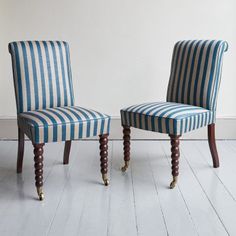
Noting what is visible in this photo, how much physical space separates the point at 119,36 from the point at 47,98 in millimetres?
1085

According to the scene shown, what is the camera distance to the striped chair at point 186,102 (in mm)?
2270

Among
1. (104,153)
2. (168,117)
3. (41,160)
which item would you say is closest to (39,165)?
(41,160)

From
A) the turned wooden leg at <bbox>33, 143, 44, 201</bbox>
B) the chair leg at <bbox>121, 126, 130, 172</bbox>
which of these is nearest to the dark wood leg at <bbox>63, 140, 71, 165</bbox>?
the chair leg at <bbox>121, 126, 130, 172</bbox>

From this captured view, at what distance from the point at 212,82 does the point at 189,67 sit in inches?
8.1

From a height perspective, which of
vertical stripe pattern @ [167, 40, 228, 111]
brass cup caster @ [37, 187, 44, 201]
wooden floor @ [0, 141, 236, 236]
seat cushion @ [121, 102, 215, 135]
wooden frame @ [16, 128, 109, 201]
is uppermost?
vertical stripe pattern @ [167, 40, 228, 111]

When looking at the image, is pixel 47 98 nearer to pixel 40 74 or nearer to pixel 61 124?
pixel 40 74

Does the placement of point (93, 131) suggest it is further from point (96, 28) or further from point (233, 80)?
point (233, 80)

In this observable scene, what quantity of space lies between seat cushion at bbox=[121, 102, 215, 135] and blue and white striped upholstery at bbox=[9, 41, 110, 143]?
230 mm

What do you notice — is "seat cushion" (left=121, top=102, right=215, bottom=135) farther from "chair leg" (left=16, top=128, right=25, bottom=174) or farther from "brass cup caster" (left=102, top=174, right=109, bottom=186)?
"chair leg" (left=16, top=128, right=25, bottom=174)

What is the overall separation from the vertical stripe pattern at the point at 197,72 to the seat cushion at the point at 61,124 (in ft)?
2.17

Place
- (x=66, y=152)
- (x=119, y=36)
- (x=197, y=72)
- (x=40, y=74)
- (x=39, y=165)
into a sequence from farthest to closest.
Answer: (x=119, y=36) < (x=66, y=152) < (x=197, y=72) < (x=40, y=74) < (x=39, y=165)

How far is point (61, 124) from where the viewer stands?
6.95 ft

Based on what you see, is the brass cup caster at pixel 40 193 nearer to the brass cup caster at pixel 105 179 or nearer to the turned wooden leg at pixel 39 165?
Result: the turned wooden leg at pixel 39 165

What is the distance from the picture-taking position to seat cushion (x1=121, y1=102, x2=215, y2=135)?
7.36 feet
